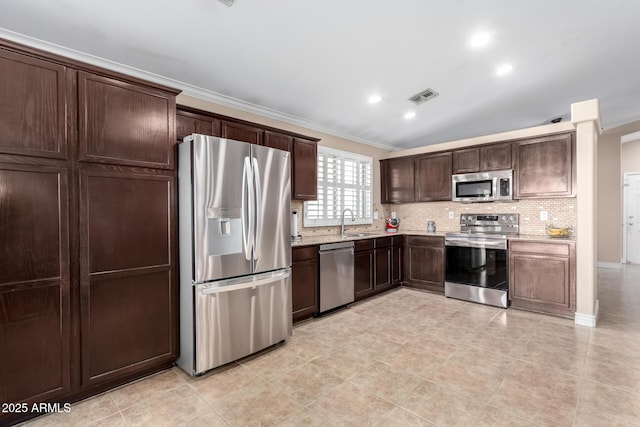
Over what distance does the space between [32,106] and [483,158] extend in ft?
16.9

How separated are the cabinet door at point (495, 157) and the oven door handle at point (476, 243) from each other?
1.17m

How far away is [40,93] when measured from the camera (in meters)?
1.90

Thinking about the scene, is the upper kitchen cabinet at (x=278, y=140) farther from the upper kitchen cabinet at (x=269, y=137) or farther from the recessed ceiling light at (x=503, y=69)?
the recessed ceiling light at (x=503, y=69)

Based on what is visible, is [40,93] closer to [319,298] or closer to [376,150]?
[319,298]

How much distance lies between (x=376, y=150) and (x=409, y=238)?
6.22ft

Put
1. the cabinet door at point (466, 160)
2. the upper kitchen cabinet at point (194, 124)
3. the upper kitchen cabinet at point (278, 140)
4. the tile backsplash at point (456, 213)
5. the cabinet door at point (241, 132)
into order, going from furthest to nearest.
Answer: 1. the cabinet door at point (466, 160)
2. the tile backsplash at point (456, 213)
3. the upper kitchen cabinet at point (278, 140)
4. the cabinet door at point (241, 132)
5. the upper kitchen cabinet at point (194, 124)

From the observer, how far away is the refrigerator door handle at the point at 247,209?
8.61ft

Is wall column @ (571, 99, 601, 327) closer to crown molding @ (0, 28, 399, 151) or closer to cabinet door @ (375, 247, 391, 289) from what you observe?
cabinet door @ (375, 247, 391, 289)

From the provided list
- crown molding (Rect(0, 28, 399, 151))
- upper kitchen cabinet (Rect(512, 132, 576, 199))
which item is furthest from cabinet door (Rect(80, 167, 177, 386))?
upper kitchen cabinet (Rect(512, 132, 576, 199))

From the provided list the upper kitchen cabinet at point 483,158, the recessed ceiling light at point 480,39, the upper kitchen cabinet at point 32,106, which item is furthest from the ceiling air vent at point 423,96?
the upper kitchen cabinet at point 32,106

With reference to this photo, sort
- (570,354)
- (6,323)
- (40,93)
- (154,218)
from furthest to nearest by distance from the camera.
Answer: (570,354) < (154,218) < (40,93) < (6,323)

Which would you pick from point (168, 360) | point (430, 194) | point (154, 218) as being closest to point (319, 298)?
point (168, 360)

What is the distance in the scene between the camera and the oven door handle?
13.4 ft

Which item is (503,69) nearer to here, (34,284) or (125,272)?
(125,272)
